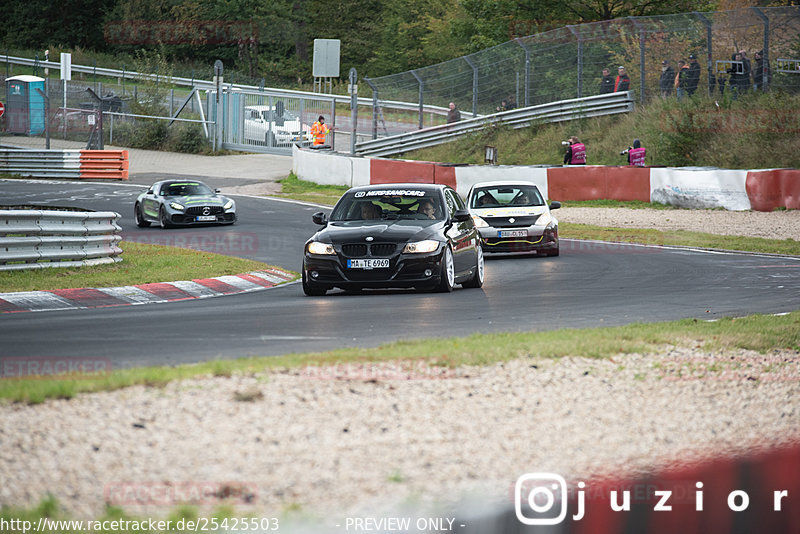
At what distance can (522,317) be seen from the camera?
1179cm

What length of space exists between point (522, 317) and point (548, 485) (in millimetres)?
6440

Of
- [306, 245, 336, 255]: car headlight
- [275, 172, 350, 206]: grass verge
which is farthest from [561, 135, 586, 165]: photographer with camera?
[306, 245, 336, 255]: car headlight

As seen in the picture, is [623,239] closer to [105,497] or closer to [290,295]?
[290,295]

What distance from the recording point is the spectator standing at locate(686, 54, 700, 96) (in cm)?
3300

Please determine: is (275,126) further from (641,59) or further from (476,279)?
(476,279)

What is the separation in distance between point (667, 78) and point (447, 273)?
22246mm

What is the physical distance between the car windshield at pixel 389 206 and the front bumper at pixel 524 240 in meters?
4.83

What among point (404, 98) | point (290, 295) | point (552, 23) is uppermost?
point (552, 23)

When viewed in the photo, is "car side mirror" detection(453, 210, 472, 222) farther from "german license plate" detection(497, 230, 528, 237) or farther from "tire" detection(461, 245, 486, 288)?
"german license plate" detection(497, 230, 528, 237)

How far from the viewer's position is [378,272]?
13711 millimetres

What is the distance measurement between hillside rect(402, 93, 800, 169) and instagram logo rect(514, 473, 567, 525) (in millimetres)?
26155

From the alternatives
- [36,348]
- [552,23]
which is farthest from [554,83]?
[36,348]

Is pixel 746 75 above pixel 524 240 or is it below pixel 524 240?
above

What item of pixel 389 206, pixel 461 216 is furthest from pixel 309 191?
pixel 461 216
